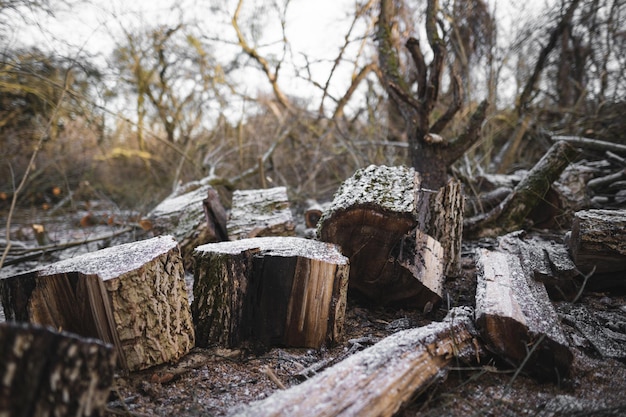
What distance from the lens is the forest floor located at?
1.38m

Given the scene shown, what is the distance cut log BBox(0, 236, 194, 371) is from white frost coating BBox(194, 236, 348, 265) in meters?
0.33

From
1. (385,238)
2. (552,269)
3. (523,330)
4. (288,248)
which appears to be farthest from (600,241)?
(288,248)

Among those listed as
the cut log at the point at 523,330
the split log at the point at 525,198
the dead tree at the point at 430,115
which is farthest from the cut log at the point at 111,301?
the split log at the point at 525,198

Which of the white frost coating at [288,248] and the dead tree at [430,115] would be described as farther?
the dead tree at [430,115]

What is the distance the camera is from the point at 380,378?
1.29 metres

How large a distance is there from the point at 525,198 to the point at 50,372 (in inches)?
148

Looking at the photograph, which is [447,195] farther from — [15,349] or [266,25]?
[266,25]

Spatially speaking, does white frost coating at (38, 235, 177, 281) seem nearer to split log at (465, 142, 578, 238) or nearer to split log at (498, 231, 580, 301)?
split log at (498, 231, 580, 301)

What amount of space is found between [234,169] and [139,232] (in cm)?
306

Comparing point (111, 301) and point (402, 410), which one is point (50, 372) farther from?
point (402, 410)

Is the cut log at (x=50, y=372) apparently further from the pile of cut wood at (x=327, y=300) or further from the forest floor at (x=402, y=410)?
the forest floor at (x=402, y=410)

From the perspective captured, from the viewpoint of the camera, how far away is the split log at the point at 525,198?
3.33 m

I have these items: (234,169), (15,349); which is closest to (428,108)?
(15,349)

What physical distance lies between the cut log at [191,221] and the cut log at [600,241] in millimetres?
2781
